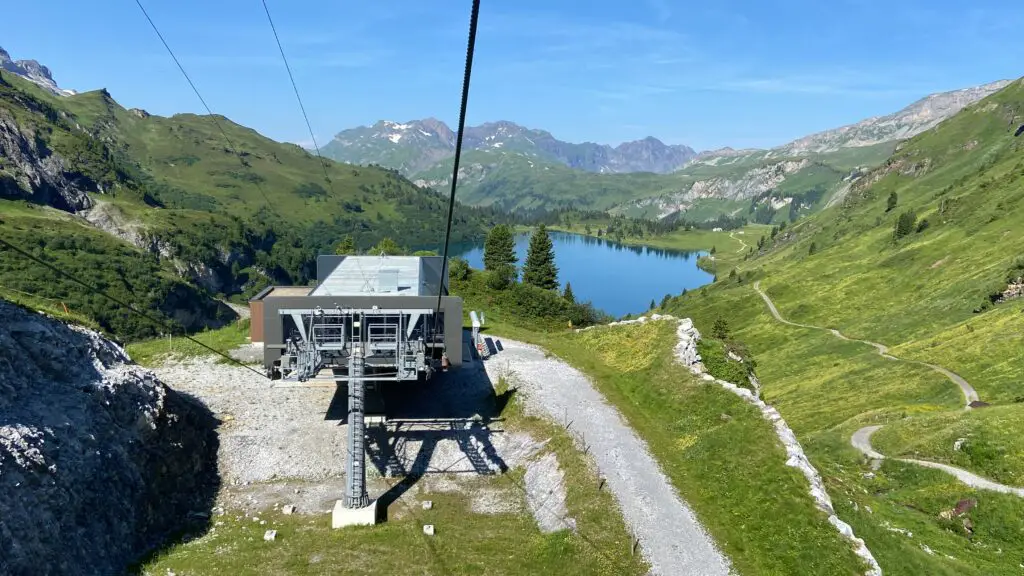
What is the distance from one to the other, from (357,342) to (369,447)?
8.13m

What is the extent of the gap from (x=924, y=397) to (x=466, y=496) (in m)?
53.3

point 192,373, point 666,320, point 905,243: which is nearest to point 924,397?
point 666,320

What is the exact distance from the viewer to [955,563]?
82.4ft

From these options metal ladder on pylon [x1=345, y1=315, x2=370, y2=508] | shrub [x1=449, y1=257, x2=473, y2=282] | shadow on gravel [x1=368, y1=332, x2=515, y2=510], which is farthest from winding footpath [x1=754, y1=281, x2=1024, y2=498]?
shrub [x1=449, y1=257, x2=473, y2=282]

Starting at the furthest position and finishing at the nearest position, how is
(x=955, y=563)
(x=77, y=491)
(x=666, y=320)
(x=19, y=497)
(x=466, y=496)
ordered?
(x=666, y=320), (x=466, y=496), (x=955, y=563), (x=77, y=491), (x=19, y=497)

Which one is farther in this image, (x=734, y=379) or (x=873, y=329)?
(x=873, y=329)

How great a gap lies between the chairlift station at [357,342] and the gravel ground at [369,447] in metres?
4.19

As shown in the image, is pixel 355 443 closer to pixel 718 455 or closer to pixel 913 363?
pixel 718 455

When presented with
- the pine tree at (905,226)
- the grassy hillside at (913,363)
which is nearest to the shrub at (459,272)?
the grassy hillside at (913,363)

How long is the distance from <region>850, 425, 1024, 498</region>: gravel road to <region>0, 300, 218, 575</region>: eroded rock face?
143 ft

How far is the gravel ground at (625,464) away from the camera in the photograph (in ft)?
70.4

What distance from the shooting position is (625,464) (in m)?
28.2

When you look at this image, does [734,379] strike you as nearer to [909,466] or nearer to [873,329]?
[909,466]

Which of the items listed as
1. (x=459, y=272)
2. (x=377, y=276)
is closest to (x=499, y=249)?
(x=459, y=272)
